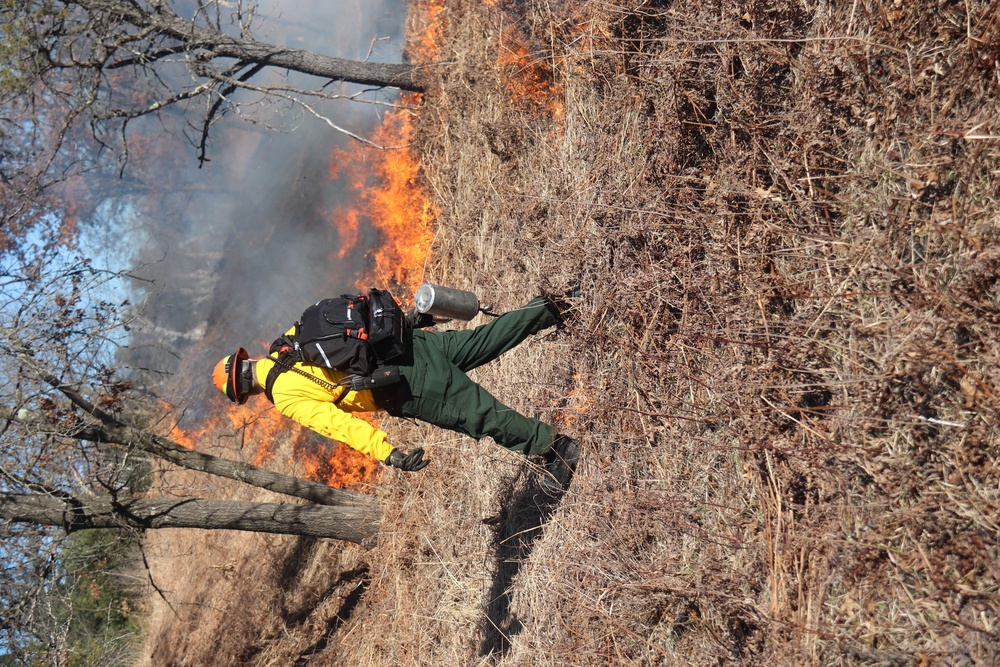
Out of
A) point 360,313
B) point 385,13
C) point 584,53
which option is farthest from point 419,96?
point 360,313

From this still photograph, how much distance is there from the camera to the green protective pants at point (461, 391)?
15.7 ft

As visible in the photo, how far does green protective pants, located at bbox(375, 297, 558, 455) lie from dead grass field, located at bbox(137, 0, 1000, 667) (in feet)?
1.57

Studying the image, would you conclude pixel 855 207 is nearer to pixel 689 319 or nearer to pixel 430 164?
pixel 689 319

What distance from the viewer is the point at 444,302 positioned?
16.3 ft

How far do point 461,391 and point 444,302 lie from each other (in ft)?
Answer: 2.03

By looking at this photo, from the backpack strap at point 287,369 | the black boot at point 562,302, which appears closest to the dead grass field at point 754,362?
the black boot at point 562,302

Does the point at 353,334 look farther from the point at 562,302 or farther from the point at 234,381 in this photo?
the point at 562,302

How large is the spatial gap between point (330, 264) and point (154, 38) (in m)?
4.01

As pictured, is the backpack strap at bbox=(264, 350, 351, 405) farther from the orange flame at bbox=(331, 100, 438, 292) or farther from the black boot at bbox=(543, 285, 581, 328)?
the orange flame at bbox=(331, 100, 438, 292)

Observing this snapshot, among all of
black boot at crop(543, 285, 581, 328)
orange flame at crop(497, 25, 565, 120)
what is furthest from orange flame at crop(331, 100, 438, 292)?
black boot at crop(543, 285, 581, 328)

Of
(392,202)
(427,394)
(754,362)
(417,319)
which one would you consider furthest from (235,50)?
(754,362)

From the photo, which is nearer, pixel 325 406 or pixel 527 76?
pixel 325 406

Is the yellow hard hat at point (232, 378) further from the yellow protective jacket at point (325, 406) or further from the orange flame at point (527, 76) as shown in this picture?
the orange flame at point (527, 76)

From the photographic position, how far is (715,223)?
4.46 metres
